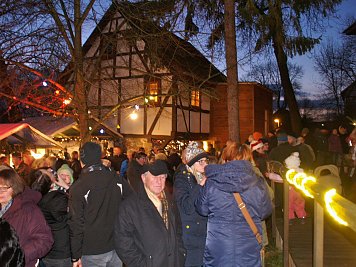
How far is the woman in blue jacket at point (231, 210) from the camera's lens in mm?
3941

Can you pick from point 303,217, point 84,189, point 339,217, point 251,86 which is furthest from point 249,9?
point 251,86

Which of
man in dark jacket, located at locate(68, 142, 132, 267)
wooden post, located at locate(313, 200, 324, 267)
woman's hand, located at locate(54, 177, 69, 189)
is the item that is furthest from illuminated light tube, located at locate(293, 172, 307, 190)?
woman's hand, located at locate(54, 177, 69, 189)

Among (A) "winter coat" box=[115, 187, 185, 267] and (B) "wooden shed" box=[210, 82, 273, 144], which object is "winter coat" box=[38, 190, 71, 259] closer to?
(A) "winter coat" box=[115, 187, 185, 267]

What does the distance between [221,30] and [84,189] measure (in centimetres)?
869

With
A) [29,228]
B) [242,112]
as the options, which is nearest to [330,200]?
[29,228]

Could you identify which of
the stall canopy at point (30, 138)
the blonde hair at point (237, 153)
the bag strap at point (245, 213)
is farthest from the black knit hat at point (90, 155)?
the stall canopy at point (30, 138)

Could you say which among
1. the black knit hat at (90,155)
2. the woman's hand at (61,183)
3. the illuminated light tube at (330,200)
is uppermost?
the black knit hat at (90,155)

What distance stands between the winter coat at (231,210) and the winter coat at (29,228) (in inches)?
60.5

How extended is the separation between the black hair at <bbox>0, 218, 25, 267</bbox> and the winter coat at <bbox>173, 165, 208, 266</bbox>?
1977 mm

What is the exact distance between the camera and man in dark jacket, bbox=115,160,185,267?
3641 mm

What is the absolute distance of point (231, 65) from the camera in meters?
10.7

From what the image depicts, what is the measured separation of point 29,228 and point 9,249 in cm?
118

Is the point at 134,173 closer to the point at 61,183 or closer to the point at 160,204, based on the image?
the point at 61,183

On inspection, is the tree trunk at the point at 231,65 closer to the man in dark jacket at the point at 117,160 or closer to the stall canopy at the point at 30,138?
the man in dark jacket at the point at 117,160
